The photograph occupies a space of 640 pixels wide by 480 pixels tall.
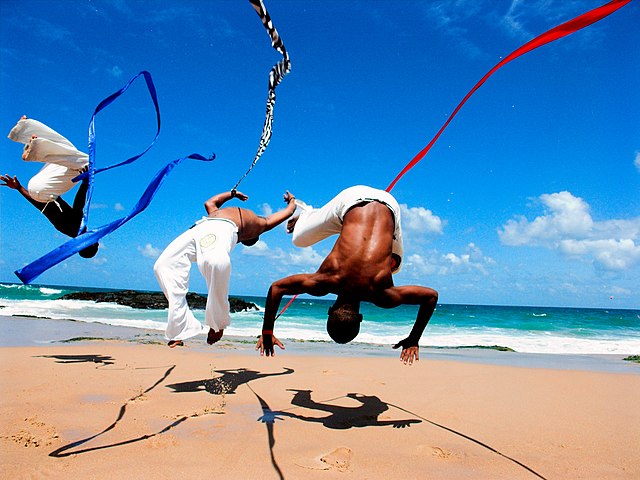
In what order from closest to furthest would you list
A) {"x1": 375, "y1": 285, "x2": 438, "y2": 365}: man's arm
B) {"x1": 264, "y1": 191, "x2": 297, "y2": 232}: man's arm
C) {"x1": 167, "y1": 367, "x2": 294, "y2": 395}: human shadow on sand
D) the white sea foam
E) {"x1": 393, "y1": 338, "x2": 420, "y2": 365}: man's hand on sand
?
{"x1": 375, "y1": 285, "x2": 438, "y2": 365}: man's arm, {"x1": 393, "y1": 338, "x2": 420, "y2": 365}: man's hand on sand, {"x1": 167, "y1": 367, "x2": 294, "y2": 395}: human shadow on sand, {"x1": 264, "y1": 191, "x2": 297, "y2": 232}: man's arm, the white sea foam

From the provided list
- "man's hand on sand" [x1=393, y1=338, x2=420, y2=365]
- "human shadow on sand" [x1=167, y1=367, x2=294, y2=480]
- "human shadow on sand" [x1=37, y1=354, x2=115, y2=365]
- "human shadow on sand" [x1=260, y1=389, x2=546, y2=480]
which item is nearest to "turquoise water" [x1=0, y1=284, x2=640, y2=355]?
"human shadow on sand" [x1=37, y1=354, x2=115, y2=365]

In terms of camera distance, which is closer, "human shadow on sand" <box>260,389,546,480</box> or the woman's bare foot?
"human shadow on sand" <box>260,389,546,480</box>

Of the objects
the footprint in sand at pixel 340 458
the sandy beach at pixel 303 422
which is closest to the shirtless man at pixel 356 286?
the sandy beach at pixel 303 422

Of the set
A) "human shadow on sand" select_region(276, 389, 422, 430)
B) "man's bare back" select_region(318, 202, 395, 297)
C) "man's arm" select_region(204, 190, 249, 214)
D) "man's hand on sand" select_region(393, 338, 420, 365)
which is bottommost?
"human shadow on sand" select_region(276, 389, 422, 430)

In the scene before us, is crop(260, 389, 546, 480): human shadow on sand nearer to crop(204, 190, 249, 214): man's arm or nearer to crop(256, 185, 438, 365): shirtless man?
crop(256, 185, 438, 365): shirtless man

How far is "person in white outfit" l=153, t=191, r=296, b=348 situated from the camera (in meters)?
5.41

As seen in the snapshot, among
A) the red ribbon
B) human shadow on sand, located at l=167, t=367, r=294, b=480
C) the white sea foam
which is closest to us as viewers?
the red ribbon

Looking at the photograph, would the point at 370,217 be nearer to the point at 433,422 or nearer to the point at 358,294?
the point at 358,294

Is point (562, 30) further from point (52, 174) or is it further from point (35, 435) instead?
point (52, 174)

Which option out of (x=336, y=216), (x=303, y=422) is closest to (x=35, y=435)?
(x=303, y=422)

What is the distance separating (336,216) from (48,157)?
403 centimetres

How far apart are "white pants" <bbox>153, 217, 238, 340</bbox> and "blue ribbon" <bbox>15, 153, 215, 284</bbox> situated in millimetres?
1018

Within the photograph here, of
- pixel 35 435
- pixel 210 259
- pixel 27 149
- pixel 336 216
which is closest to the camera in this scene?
pixel 35 435

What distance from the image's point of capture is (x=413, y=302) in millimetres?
4262
